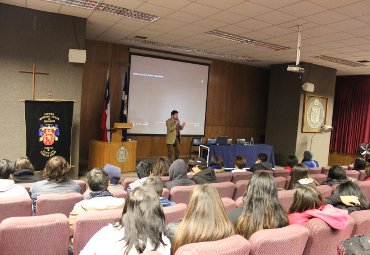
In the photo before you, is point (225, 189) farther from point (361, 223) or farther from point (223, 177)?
point (361, 223)

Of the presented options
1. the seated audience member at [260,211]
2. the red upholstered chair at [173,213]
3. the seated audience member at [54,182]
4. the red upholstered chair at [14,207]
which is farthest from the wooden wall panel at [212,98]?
the seated audience member at [260,211]

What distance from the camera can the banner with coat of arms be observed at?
18.5 feet

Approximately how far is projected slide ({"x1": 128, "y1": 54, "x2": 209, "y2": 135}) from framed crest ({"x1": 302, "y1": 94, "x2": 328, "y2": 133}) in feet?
10.5

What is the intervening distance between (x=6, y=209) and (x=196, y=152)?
7.76 m

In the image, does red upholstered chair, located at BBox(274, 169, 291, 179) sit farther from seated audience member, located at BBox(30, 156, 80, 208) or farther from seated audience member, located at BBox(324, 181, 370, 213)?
seated audience member, located at BBox(30, 156, 80, 208)

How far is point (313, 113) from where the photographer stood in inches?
405

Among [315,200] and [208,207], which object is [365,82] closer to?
[315,200]

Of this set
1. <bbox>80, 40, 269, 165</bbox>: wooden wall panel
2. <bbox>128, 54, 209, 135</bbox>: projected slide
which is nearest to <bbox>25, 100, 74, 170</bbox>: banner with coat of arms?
<bbox>80, 40, 269, 165</bbox>: wooden wall panel

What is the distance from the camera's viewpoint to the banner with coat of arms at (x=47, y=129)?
5.64 metres

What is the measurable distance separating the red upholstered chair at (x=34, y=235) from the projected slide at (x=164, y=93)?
7.15 meters

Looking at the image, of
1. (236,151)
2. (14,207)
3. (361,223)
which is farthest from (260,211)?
(236,151)

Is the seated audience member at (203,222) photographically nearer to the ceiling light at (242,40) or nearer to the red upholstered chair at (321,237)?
the red upholstered chair at (321,237)

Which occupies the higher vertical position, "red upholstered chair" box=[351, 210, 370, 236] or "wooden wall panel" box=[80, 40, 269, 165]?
"wooden wall panel" box=[80, 40, 269, 165]

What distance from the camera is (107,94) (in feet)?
25.2
